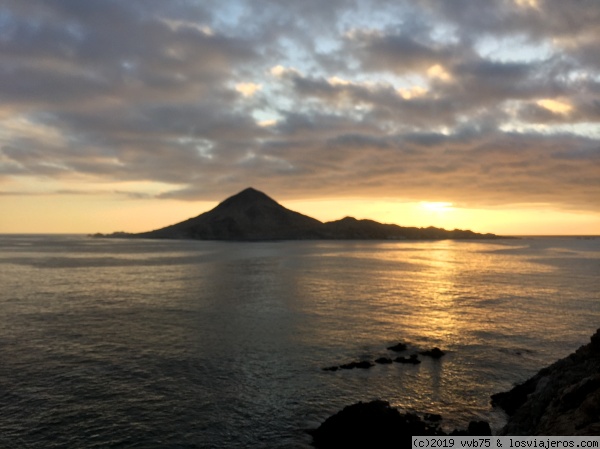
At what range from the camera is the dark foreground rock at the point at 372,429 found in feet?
68.9

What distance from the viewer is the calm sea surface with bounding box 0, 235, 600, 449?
23203 millimetres

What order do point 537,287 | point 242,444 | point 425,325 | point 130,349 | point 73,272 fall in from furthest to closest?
A: point 73,272 < point 537,287 < point 425,325 < point 130,349 < point 242,444

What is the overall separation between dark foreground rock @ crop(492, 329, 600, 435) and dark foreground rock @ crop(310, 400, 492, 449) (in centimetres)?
238

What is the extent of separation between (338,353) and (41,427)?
22721mm

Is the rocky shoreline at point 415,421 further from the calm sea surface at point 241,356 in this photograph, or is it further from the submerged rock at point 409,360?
the submerged rock at point 409,360


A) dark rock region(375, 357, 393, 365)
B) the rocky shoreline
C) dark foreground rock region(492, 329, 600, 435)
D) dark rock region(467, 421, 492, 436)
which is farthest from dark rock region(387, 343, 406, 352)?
dark rock region(467, 421, 492, 436)

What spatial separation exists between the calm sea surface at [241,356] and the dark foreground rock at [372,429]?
1.64 m

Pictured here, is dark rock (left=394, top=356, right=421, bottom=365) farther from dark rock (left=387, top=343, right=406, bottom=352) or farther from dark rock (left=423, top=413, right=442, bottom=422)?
dark rock (left=423, top=413, right=442, bottom=422)

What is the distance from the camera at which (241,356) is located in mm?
35406

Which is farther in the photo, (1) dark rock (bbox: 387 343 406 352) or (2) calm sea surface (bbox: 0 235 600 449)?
(1) dark rock (bbox: 387 343 406 352)

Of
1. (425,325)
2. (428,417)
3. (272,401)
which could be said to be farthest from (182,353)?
(425,325)

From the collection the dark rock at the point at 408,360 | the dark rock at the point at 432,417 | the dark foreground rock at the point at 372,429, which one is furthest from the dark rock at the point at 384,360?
the dark foreground rock at the point at 372,429

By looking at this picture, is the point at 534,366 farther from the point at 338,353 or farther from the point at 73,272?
the point at 73,272

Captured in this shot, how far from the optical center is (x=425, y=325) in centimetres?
4928
